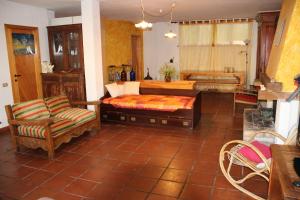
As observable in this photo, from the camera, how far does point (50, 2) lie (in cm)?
519

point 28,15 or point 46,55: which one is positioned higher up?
point 28,15

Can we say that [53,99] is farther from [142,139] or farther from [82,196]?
[82,196]

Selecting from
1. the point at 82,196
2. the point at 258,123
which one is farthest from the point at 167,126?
the point at 82,196

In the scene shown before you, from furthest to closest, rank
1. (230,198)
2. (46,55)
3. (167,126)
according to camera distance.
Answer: (46,55) < (167,126) < (230,198)

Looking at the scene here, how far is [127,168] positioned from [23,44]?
396 centimetres

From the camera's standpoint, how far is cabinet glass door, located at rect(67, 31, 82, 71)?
18.8ft

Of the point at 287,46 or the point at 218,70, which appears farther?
the point at 218,70

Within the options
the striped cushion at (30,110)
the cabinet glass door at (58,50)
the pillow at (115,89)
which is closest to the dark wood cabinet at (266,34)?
the pillow at (115,89)

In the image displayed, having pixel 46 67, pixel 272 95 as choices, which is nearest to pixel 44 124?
pixel 46 67

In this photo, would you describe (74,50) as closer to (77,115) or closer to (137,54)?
(77,115)

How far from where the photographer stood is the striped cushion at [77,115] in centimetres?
436

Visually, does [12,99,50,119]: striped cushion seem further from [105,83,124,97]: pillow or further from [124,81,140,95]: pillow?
[124,81,140,95]: pillow

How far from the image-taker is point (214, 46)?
877 centimetres

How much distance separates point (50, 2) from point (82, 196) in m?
4.19
